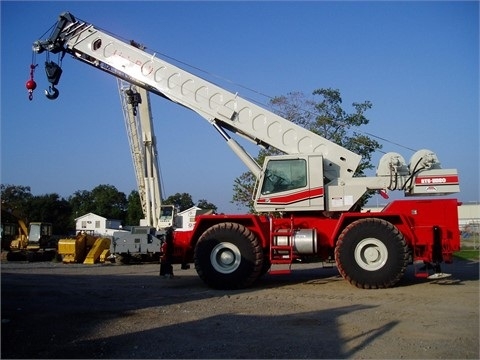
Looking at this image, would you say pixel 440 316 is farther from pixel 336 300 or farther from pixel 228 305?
pixel 228 305

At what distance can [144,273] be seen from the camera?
1747 cm

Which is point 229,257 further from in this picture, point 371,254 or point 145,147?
point 145,147

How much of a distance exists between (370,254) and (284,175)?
9.70ft

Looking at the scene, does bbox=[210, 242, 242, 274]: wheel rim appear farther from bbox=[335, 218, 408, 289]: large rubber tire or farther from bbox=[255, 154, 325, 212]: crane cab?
bbox=[335, 218, 408, 289]: large rubber tire

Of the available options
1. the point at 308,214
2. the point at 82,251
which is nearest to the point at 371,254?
the point at 308,214

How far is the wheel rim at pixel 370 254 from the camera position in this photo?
38.6ft

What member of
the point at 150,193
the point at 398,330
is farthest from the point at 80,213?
the point at 398,330

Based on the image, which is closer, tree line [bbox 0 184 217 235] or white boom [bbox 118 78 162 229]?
white boom [bbox 118 78 162 229]

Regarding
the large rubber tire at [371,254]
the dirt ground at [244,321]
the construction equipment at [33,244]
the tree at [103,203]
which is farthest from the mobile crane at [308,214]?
the tree at [103,203]

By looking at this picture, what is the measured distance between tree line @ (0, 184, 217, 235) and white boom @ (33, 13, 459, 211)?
60.4 metres

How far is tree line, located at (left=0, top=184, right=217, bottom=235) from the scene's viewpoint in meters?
83.1

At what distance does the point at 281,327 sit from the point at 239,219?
5.27m

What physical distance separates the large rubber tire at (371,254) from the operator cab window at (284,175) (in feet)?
5.99

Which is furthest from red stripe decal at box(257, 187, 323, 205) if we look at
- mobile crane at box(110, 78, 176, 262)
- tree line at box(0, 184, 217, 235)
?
tree line at box(0, 184, 217, 235)
